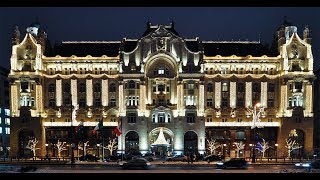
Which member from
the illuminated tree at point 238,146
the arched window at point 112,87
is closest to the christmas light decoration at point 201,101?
the illuminated tree at point 238,146

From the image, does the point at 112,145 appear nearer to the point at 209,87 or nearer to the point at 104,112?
the point at 104,112

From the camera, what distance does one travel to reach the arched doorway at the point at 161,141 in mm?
84812

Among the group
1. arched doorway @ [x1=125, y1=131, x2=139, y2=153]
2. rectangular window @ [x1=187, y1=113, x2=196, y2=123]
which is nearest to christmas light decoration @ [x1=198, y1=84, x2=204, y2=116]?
rectangular window @ [x1=187, y1=113, x2=196, y2=123]

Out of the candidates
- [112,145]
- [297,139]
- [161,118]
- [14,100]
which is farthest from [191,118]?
[14,100]

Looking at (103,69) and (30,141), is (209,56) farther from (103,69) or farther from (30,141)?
(30,141)

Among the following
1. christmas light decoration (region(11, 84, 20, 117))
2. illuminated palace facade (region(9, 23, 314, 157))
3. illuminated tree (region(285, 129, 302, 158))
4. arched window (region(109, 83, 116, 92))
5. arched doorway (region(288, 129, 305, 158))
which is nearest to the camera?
illuminated tree (region(285, 129, 302, 158))

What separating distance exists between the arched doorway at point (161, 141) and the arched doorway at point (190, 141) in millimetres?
2900

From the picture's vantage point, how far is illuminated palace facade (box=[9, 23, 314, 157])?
88.2 meters

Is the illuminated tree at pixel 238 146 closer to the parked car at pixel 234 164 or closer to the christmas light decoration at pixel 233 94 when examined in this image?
the christmas light decoration at pixel 233 94

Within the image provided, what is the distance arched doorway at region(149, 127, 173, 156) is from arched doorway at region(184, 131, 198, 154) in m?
2.90

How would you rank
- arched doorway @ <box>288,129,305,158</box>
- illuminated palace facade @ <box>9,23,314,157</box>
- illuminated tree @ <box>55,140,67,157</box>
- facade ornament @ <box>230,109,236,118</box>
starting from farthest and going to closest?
facade ornament @ <box>230,109,236,118</box>, illuminated palace facade @ <box>9,23,314,157</box>, arched doorway @ <box>288,129,305,158</box>, illuminated tree @ <box>55,140,67,157</box>

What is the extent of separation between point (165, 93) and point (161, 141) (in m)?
10.1

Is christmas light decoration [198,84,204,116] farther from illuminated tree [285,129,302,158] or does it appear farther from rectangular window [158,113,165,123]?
illuminated tree [285,129,302,158]
